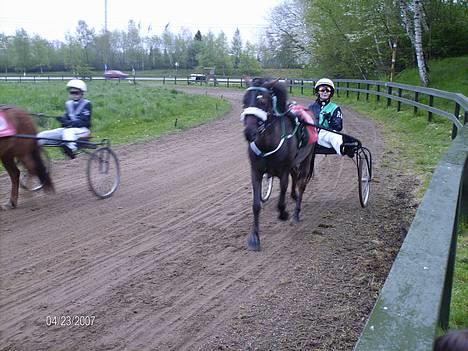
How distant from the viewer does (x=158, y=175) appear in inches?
352

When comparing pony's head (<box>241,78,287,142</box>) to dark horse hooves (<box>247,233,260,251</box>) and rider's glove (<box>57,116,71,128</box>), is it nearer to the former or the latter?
dark horse hooves (<box>247,233,260,251</box>)

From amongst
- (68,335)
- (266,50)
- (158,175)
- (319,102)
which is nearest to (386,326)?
(68,335)

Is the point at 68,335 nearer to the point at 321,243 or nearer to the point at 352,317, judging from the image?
the point at 352,317

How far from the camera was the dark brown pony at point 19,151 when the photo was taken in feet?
21.9

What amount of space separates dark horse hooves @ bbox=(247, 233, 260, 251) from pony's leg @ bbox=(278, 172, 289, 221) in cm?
75

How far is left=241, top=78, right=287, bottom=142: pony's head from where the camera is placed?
5062 mm

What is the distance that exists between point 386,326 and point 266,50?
41.3m

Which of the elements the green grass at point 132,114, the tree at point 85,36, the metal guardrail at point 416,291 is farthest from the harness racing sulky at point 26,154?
the tree at point 85,36

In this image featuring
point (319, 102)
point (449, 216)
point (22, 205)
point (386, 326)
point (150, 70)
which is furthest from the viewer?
point (150, 70)

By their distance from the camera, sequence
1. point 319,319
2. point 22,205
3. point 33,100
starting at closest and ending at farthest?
point 319,319 → point 22,205 → point 33,100

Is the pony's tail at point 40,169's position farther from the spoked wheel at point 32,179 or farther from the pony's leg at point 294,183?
the pony's leg at point 294,183

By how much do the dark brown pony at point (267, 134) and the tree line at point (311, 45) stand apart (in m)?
15.6

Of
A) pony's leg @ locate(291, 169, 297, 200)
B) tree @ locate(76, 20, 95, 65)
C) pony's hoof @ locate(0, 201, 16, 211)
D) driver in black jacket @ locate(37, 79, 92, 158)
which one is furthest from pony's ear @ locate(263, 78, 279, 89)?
tree @ locate(76, 20, 95, 65)

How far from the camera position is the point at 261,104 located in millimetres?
5242
